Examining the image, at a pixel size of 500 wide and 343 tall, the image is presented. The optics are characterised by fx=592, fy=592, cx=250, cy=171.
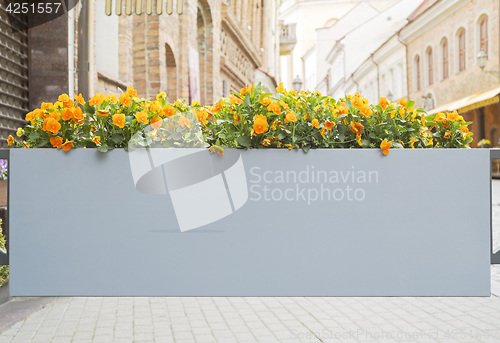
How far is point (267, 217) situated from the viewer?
103 inches

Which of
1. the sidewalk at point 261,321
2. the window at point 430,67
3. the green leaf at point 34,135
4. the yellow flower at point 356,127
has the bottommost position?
the sidewalk at point 261,321

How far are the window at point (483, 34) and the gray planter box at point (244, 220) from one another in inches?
874

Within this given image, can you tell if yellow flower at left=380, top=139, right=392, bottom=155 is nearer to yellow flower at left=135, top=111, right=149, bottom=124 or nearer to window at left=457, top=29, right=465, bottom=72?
yellow flower at left=135, top=111, right=149, bottom=124

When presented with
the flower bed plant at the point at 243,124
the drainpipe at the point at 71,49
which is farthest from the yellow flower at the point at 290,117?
the drainpipe at the point at 71,49

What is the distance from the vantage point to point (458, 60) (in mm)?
25797

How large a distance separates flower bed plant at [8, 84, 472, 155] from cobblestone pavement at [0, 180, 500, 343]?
5.37 feet

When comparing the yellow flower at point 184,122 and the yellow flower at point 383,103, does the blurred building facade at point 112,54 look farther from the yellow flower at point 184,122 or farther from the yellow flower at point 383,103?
the yellow flower at point 383,103

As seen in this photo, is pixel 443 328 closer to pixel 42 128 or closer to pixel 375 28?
pixel 42 128

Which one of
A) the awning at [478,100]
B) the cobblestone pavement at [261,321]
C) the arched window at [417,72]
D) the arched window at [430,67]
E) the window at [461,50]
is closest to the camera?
the cobblestone pavement at [261,321]

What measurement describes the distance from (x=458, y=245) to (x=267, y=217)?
865 millimetres

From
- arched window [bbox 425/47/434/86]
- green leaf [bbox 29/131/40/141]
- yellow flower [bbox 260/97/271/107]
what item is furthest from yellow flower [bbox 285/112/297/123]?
arched window [bbox 425/47/434/86]

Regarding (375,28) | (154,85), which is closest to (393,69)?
(375,28)

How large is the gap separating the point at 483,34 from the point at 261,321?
2205cm

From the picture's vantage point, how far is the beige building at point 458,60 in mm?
22000
